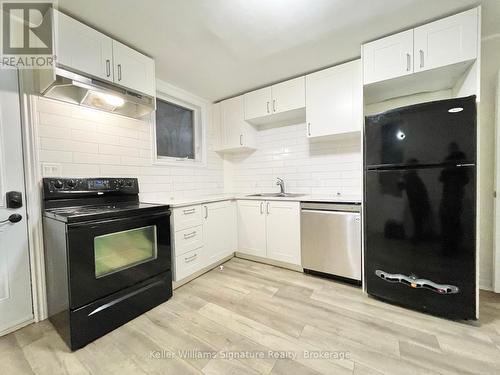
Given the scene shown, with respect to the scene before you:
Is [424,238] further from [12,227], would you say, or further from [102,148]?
[12,227]

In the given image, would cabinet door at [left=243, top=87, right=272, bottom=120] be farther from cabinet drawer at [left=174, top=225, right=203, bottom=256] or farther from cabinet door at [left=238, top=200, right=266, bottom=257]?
cabinet drawer at [left=174, top=225, right=203, bottom=256]

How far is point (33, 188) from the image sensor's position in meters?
1.65

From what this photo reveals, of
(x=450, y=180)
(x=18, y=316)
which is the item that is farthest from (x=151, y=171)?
(x=450, y=180)

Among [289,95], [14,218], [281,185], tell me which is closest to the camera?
[14,218]

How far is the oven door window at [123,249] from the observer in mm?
1543

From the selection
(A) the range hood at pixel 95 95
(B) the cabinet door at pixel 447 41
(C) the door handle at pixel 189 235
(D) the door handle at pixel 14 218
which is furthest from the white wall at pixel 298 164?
(D) the door handle at pixel 14 218

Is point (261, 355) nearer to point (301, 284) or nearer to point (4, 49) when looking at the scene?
point (301, 284)

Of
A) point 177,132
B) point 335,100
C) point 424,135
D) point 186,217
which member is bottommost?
point 186,217

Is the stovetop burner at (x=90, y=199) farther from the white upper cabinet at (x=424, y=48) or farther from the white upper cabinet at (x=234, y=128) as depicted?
the white upper cabinet at (x=424, y=48)

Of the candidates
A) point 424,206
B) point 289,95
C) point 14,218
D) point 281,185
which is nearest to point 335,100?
point 289,95

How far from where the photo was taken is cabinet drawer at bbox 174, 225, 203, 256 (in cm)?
216

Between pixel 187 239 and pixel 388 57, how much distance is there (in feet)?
8.46

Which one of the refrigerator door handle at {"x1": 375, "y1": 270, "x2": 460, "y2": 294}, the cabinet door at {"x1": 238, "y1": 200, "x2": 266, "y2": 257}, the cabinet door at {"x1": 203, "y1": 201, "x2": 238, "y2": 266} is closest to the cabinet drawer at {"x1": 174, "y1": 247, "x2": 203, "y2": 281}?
the cabinet door at {"x1": 203, "y1": 201, "x2": 238, "y2": 266}

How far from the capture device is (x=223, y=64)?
2.36 m
